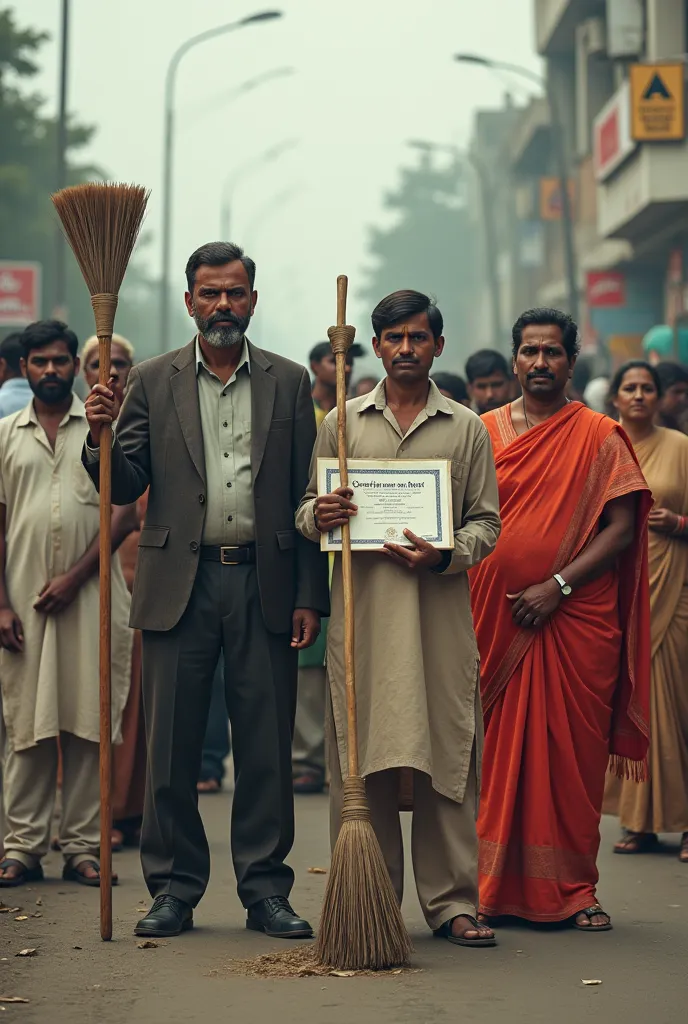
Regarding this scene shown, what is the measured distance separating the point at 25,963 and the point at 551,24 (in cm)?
2988

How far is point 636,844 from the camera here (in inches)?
352

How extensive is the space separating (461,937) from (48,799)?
7.40ft

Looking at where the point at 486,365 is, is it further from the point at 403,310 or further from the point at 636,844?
the point at 403,310

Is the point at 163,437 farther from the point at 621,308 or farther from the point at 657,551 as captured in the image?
the point at 621,308

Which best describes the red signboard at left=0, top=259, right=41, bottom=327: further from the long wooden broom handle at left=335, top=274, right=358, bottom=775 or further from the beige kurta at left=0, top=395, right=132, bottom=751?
the long wooden broom handle at left=335, top=274, right=358, bottom=775

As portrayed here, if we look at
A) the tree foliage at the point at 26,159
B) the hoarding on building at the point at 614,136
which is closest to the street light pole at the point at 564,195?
the hoarding on building at the point at 614,136

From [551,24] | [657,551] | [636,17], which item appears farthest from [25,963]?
[551,24]

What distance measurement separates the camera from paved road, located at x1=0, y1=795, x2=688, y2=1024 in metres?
5.61

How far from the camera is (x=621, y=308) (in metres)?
31.1

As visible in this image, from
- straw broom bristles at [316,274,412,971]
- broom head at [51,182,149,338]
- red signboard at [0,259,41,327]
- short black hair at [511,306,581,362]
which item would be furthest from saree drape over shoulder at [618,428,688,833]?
red signboard at [0,259,41,327]

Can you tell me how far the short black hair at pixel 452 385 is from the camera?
10.9 m

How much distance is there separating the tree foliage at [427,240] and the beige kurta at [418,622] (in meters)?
112

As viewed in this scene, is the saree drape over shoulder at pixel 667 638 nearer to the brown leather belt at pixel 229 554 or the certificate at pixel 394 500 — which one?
the certificate at pixel 394 500

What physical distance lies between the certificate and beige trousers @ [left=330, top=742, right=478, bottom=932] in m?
0.75
